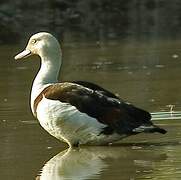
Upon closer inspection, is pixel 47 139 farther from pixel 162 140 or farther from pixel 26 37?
pixel 26 37

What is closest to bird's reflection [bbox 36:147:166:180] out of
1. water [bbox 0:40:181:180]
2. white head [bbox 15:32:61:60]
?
water [bbox 0:40:181:180]

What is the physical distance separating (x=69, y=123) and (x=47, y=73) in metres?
0.86

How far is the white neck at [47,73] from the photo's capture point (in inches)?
400

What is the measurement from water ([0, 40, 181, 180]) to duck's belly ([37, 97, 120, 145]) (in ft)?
0.47

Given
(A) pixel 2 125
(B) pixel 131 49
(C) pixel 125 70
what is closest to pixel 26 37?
(B) pixel 131 49

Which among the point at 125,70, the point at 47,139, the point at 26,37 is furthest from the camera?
the point at 26,37

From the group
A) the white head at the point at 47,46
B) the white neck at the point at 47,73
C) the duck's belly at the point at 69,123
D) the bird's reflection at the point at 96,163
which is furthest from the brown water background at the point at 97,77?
the white head at the point at 47,46

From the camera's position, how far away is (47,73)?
33.6 ft

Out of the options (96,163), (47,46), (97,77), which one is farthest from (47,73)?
(97,77)

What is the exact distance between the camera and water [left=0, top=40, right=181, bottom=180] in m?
8.41

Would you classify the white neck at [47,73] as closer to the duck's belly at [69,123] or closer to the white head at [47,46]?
the white head at [47,46]

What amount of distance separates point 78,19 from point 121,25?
8.46 ft

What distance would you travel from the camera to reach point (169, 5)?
4050 cm

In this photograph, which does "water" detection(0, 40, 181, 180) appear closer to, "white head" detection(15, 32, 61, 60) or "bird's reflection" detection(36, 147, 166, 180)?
"bird's reflection" detection(36, 147, 166, 180)
